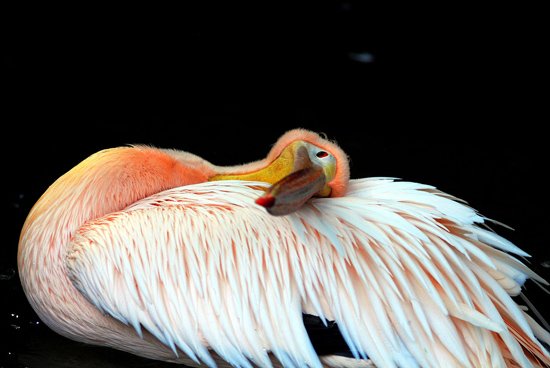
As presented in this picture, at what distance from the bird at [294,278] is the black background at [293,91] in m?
1.02

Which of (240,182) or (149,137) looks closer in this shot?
(240,182)

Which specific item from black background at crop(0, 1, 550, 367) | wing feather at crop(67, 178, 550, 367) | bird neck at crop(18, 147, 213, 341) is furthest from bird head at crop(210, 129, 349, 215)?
black background at crop(0, 1, 550, 367)

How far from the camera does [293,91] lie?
7.01 meters

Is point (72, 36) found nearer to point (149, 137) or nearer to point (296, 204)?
point (149, 137)

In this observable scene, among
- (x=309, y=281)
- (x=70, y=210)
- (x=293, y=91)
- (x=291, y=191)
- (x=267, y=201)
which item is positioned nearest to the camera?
(x=267, y=201)

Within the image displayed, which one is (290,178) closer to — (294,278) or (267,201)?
(267,201)

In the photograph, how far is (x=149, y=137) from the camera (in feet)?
19.7

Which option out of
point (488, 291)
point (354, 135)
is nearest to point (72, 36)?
point (354, 135)

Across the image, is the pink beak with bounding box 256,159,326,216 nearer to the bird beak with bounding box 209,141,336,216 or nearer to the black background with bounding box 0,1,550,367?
the bird beak with bounding box 209,141,336,216

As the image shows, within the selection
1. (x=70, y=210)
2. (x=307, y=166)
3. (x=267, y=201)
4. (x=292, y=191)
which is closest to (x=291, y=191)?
(x=292, y=191)

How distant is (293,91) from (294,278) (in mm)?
3946

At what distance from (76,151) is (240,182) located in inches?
98.5

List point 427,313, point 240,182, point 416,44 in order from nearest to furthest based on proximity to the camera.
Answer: point 427,313 < point 240,182 < point 416,44

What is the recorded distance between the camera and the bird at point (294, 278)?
10.2 ft
